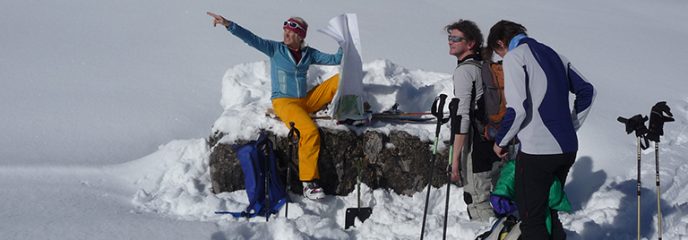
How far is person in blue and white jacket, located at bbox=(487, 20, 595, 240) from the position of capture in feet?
10.4

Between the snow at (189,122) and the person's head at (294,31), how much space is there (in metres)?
0.76

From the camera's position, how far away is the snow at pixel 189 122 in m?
4.32

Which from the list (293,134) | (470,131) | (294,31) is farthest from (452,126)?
(294,31)

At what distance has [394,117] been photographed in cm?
A: 537

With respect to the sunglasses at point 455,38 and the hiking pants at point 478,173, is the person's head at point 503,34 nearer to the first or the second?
the sunglasses at point 455,38

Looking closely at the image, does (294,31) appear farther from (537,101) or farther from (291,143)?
(537,101)

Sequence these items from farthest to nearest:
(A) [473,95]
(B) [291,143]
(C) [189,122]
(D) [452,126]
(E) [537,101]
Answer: (C) [189,122], (B) [291,143], (A) [473,95], (D) [452,126], (E) [537,101]

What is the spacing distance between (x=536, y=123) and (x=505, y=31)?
0.73m

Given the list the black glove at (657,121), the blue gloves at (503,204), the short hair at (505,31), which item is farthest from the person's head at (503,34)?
the black glove at (657,121)

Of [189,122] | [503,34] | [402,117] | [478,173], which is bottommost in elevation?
[189,122]

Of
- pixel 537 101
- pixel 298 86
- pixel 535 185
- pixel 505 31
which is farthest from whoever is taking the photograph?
pixel 298 86

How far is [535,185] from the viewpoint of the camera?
131 inches

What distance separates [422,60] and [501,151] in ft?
18.8

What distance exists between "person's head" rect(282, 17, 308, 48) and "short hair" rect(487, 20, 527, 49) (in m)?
1.90
